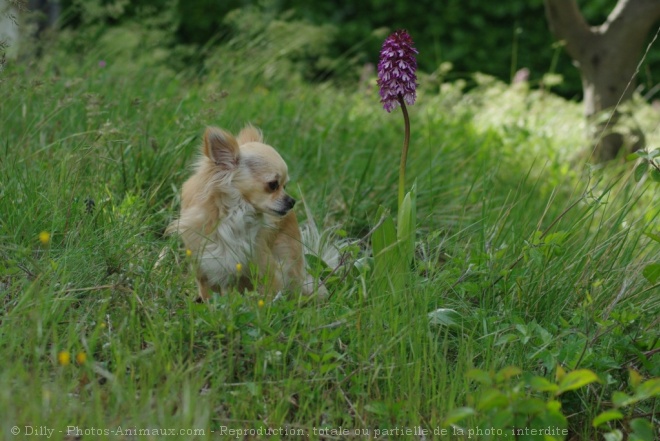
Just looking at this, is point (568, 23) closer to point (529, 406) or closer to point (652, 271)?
point (652, 271)

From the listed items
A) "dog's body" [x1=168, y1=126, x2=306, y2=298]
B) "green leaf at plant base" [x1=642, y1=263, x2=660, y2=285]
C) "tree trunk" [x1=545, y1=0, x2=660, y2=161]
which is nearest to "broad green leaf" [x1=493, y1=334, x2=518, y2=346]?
"green leaf at plant base" [x1=642, y1=263, x2=660, y2=285]

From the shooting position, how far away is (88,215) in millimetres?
3008

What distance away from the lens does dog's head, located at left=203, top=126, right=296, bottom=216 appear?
10.2ft

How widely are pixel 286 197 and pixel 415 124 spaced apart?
280cm

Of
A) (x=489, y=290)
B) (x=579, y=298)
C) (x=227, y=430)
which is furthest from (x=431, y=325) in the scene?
(x=227, y=430)

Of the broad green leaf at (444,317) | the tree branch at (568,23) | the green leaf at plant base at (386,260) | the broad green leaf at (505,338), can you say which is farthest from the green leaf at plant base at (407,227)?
the tree branch at (568,23)

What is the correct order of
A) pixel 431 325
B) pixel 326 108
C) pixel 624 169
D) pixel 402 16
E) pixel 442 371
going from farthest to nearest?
1. pixel 402 16
2. pixel 326 108
3. pixel 624 169
4. pixel 431 325
5. pixel 442 371

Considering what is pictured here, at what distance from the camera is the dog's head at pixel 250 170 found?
10.2 feet

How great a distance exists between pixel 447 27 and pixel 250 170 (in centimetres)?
651

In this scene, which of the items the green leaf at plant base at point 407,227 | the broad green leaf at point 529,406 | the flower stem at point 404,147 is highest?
the flower stem at point 404,147

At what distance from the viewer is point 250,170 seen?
3.12 m

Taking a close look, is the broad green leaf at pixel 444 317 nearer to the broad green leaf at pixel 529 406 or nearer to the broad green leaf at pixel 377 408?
the broad green leaf at pixel 377 408

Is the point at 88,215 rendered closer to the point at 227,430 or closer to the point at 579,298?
the point at 227,430

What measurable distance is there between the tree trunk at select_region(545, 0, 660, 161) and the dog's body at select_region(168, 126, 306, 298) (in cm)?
341
